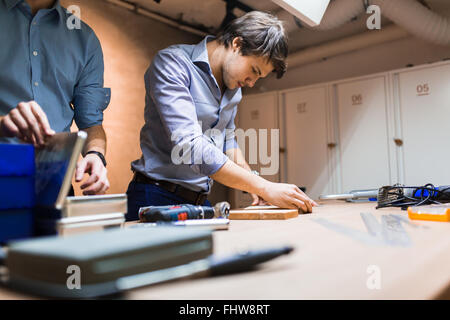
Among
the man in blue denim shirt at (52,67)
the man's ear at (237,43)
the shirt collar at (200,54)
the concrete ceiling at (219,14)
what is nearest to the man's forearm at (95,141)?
the man in blue denim shirt at (52,67)

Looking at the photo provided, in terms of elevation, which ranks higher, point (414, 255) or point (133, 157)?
point (133, 157)

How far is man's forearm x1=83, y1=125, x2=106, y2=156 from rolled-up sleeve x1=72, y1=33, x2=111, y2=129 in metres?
0.02

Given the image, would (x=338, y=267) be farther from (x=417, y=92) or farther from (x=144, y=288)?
(x=417, y=92)

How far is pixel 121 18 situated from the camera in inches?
139

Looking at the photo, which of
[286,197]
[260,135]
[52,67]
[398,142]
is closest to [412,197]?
[286,197]

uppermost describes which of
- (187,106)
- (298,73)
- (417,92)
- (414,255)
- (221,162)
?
(298,73)

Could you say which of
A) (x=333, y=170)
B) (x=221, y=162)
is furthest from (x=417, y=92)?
(x=221, y=162)

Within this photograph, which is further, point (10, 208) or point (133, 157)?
point (133, 157)

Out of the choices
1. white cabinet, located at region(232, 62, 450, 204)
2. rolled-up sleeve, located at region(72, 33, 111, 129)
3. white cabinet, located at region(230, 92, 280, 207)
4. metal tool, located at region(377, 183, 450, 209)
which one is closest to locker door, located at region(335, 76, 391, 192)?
white cabinet, located at region(232, 62, 450, 204)

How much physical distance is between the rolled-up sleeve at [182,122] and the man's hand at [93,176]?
1.07ft

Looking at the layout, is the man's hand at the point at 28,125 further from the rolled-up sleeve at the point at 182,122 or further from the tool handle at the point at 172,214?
the rolled-up sleeve at the point at 182,122

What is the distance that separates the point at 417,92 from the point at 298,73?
5.47 ft

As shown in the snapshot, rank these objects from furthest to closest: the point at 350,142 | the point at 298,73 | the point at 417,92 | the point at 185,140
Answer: the point at 298,73 < the point at 350,142 < the point at 417,92 < the point at 185,140

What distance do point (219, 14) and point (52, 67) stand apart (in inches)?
123
